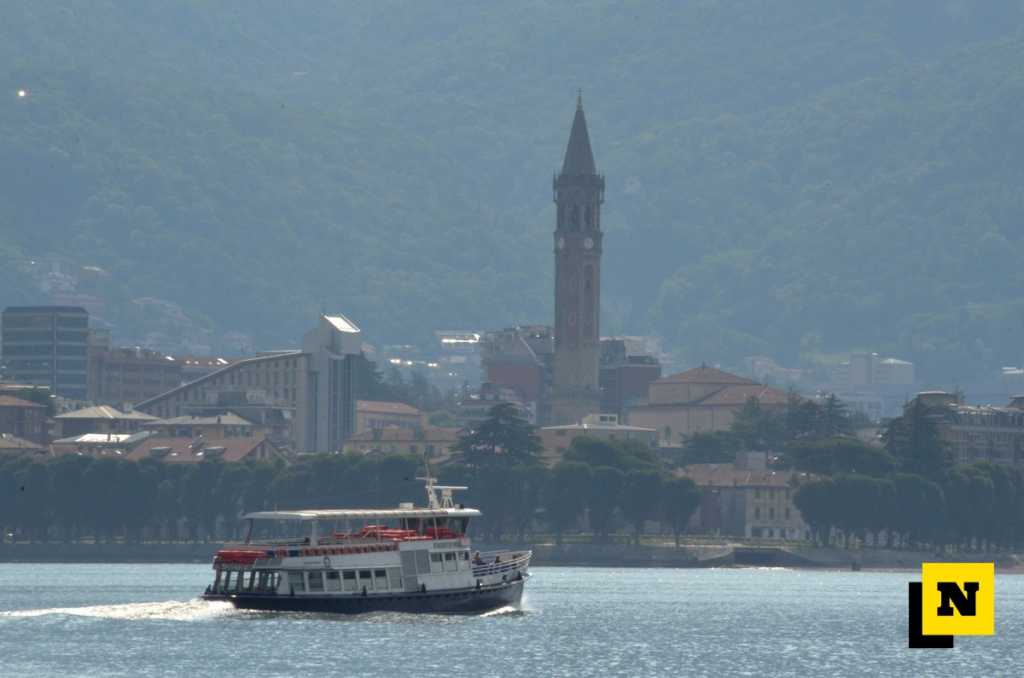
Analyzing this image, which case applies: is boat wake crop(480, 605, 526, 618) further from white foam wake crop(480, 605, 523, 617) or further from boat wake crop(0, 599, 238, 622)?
boat wake crop(0, 599, 238, 622)

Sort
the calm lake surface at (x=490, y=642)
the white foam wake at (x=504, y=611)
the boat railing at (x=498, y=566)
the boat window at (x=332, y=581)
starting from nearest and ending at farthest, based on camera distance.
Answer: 1. the calm lake surface at (x=490, y=642)
2. the boat window at (x=332, y=581)
3. the boat railing at (x=498, y=566)
4. the white foam wake at (x=504, y=611)

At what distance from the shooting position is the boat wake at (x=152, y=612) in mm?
147375

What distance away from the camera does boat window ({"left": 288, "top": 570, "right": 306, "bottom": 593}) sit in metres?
146

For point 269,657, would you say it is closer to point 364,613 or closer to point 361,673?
point 361,673

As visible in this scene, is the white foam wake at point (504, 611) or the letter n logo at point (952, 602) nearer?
the letter n logo at point (952, 602)

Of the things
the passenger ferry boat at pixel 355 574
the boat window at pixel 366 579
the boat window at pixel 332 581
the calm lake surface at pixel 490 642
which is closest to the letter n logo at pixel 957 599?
the calm lake surface at pixel 490 642

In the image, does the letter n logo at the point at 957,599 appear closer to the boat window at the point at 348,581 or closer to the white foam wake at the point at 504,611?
the boat window at the point at 348,581

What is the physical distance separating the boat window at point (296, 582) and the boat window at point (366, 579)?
2.46m

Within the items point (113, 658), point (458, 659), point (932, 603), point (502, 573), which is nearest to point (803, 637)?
point (502, 573)

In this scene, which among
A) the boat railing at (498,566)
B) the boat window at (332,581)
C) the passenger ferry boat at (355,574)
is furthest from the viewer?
the boat railing at (498,566)

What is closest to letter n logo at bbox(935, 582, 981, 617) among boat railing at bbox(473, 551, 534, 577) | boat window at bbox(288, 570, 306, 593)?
boat window at bbox(288, 570, 306, 593)

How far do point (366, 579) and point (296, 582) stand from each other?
3018 millimetres

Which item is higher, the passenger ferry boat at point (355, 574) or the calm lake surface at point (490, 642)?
the passenger ferry boat at point (355, 574)

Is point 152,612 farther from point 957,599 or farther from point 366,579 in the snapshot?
point 957,599
